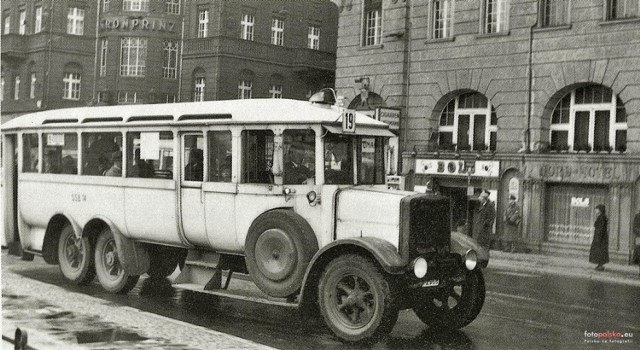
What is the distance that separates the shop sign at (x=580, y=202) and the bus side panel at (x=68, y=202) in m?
12.4

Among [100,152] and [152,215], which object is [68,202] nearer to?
[100,152]

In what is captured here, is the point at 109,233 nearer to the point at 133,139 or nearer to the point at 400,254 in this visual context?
the point at 133,139

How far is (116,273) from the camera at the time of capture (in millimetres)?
10547

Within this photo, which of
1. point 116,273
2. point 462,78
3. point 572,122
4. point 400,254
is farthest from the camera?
point 462,78

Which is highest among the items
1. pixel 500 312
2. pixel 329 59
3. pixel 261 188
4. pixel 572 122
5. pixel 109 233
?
pixel 329 59

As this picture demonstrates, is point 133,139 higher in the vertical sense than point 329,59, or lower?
lower

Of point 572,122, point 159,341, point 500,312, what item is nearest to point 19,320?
point 159,341

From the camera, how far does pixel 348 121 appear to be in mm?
8586

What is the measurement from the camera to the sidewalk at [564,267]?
15444mm

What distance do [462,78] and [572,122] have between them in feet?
11.0

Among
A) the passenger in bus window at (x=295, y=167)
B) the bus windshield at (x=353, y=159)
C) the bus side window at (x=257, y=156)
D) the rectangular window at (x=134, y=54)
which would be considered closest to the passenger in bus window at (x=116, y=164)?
the bus side window at (x=257, y=156)

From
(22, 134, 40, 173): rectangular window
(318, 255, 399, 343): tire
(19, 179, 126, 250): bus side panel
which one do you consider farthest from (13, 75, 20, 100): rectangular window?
(318, 255, 399, 343): tire

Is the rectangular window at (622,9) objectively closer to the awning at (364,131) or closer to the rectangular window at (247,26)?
the rectangular window at (247,26)

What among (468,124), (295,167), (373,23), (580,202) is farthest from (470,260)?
(373,23)
